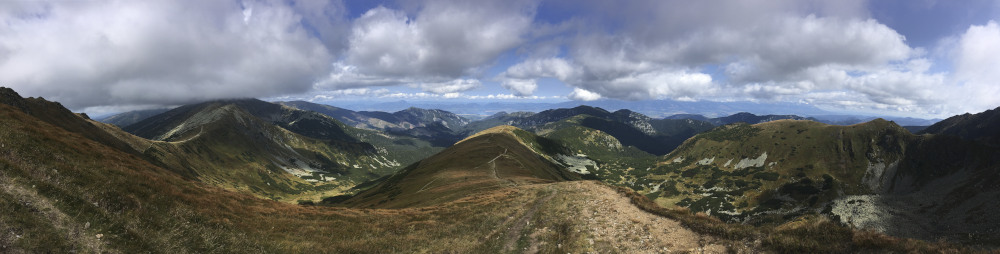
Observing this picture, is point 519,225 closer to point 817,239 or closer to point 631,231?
point 631,231

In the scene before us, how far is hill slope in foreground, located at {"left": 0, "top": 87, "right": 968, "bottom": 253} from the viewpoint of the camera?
17.2 metres

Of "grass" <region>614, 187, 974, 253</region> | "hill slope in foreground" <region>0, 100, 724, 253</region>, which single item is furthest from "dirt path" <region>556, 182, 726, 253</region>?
"grass" <region>614, 187, 974, 253</region>

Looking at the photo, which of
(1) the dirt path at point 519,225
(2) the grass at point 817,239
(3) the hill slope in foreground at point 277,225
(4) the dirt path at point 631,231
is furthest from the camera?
(1) the dirt path at point 519,225

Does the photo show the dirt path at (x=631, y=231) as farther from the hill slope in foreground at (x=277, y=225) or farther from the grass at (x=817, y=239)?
the grass at (x=817, y=239)

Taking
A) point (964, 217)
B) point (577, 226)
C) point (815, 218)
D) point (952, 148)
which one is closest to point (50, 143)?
point (577, 226)

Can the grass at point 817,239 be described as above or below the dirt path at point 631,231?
above

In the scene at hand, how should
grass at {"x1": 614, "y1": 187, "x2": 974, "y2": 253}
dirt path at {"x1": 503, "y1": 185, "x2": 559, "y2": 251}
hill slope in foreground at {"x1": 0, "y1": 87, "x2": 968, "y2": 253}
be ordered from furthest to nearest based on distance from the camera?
dirt path at {"x1": 503, "y1": 185, "x2": 559, "y2": 251} → hill slope in foreground at {"x1": 0, "y1": 87, "x2": 968, "y2": 253} → grass at {"x1": 614, "y1": 187, "x2": 974, "y2": 253}

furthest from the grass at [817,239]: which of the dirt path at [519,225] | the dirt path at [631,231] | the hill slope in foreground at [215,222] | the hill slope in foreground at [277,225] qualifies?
the dirt path at [519,225]

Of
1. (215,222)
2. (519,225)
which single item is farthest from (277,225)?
(519,225)

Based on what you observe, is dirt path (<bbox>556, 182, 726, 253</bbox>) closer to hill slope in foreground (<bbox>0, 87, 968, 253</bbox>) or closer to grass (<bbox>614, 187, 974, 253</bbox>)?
hill slope in foreground (<bbox>0, 87, 968, 253</bbox>)

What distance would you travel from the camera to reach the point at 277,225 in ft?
98.5

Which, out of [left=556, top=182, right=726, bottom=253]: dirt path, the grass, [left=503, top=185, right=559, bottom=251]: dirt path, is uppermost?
the grass

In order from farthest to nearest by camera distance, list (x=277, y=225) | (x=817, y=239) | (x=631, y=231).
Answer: (x=277, y=225) → (x=631, y=231) → (x=817, y=239)

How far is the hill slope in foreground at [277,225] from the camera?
17.2m
